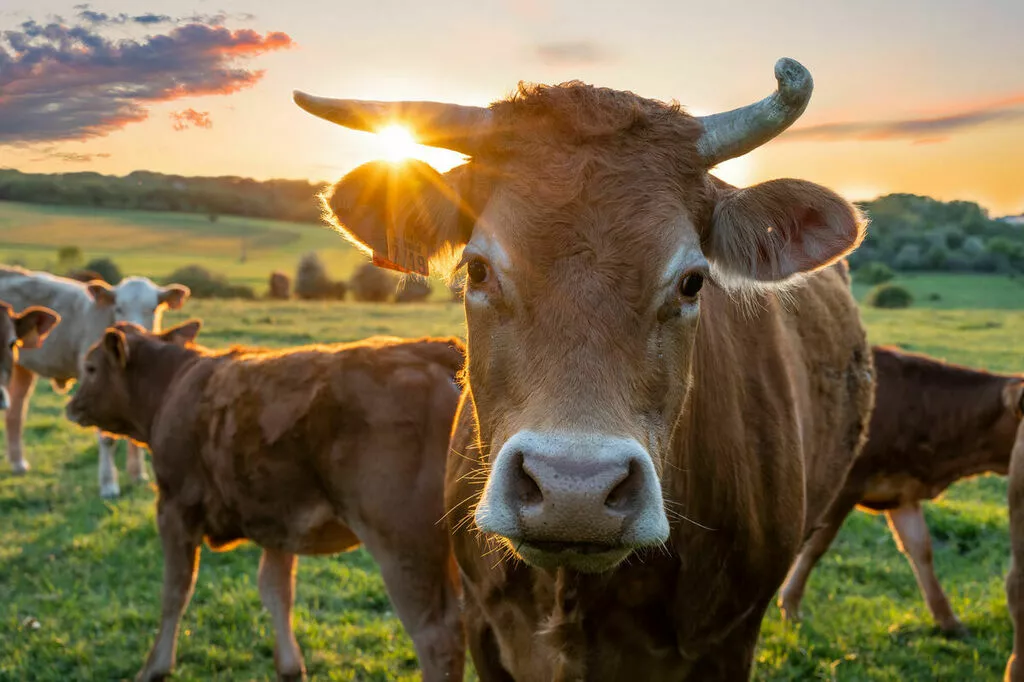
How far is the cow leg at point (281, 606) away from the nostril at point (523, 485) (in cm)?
362

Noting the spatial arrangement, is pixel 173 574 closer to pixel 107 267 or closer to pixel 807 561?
pixel 807 561

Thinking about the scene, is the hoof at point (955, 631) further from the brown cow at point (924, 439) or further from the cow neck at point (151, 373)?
the cow neck at point (151, 373)

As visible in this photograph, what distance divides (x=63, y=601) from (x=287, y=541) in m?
2.37

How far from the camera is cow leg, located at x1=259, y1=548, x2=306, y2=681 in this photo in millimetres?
5328

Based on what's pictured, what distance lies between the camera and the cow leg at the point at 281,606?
210 inches

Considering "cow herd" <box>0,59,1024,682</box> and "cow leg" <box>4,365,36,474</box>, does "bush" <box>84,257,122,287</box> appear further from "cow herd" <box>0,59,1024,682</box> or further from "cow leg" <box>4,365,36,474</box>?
"cow herd" <box>0,59,1024,682</box>

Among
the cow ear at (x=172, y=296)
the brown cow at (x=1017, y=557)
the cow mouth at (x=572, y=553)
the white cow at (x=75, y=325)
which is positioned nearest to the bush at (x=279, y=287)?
the white cow at (x=75, y=325)

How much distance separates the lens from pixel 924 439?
22.0ft

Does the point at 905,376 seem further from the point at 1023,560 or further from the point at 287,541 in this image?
the point at 287,541

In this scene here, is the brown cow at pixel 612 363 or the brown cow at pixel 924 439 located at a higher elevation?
the brown cow at pixel 612 363

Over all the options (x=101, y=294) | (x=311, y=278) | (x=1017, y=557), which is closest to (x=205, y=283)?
(x=311, y=278)

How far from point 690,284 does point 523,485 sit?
81cm

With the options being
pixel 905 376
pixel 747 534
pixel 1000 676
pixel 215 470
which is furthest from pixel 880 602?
pixel 215 470

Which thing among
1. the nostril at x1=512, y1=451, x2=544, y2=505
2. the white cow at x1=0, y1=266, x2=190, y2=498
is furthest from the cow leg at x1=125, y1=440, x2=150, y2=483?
the nostril at x1=512, y1=451, x2=544, y2=505
